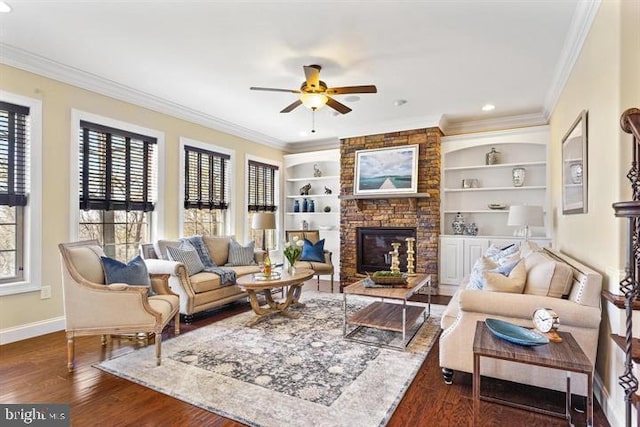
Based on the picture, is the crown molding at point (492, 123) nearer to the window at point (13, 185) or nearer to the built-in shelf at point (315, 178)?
the built-in shelf at point (315, 178)

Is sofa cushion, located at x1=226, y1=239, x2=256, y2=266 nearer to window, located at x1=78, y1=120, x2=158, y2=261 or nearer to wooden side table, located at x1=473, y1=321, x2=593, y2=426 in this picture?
window, located at x1=78, y1=120, x2=158, y2=261

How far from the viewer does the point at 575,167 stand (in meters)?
3.12

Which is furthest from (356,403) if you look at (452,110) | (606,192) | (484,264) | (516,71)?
(452,110)

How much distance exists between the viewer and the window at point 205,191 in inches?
204

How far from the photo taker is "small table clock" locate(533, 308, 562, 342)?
199cm

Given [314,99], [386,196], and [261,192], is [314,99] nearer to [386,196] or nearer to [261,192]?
[386,196]

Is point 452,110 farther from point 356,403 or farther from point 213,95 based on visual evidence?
point 356,403

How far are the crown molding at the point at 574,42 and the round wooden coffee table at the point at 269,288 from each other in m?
3.47

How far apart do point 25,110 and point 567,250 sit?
18.8 ft

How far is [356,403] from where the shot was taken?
87.1 inches

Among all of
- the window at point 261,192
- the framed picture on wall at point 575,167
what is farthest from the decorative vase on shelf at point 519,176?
the window at point 261,192

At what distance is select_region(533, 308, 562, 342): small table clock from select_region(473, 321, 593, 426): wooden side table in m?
0.06

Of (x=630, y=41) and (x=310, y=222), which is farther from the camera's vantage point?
(x=310, y=222)

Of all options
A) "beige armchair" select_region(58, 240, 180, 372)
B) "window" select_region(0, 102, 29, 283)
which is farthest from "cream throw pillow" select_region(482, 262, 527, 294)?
"window" select_region(0, 102, 29, 283)
